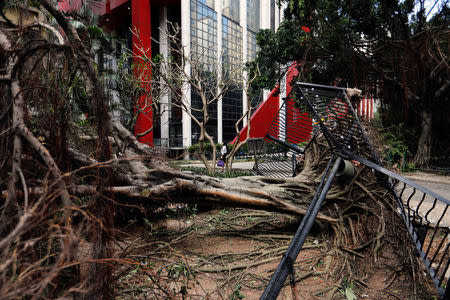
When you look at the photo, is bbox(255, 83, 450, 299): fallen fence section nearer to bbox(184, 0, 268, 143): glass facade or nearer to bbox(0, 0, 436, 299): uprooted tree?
bbox(0, 0, 436, 299): uprooted tree

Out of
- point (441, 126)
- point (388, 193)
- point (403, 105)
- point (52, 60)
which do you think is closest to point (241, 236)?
point (388, 193)

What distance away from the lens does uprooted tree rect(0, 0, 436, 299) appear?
121 cm

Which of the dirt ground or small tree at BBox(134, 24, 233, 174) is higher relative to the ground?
small tree at BBox(134, 24, 233, 174)

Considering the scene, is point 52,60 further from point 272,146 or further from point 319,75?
point 319,75

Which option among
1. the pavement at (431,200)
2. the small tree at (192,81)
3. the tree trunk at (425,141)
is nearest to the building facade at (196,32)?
the small tree at (192,81)

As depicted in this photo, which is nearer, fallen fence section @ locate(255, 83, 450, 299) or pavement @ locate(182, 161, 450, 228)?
fallen fence section @ locate(255, 83, 450, 299)

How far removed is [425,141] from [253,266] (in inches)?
509

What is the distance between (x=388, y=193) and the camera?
3.83 m

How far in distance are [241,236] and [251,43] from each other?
1012 inches

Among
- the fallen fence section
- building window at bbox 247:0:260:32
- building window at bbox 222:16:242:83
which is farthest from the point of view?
building window at bbox 247:0:260:32

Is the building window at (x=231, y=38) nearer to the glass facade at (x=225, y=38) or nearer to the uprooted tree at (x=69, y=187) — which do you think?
the glass facade at (x=225, y=38)

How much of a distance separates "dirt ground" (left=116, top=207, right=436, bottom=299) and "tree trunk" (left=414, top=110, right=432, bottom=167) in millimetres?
10934

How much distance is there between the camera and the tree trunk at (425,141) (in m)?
12.3

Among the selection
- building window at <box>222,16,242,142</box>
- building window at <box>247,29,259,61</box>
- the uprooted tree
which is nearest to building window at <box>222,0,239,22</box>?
building window at <box>222,16,242,142</box>
